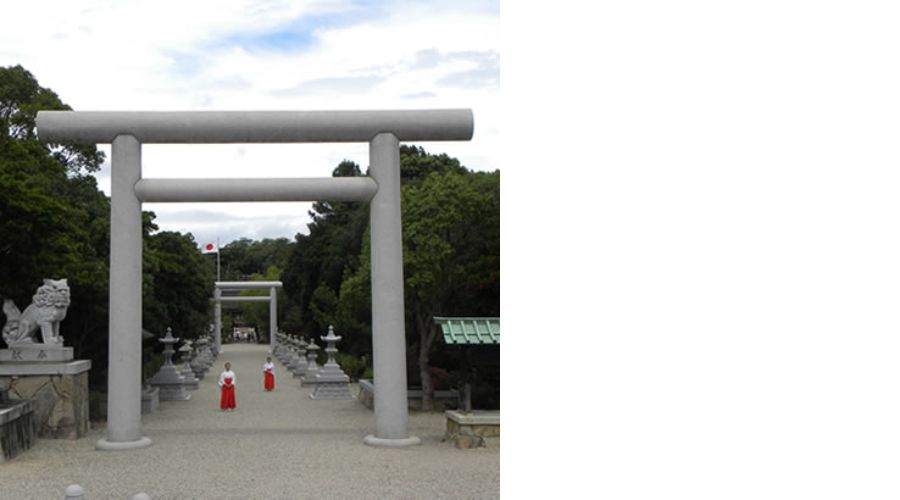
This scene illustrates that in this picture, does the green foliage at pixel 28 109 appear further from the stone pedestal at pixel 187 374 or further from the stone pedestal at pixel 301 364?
the stone pedestal at pixel 301 364

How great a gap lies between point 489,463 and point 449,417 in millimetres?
2309

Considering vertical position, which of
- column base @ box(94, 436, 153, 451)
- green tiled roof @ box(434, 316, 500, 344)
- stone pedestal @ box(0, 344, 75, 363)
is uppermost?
green tiled roof @ box(434, 316, 500, 344)

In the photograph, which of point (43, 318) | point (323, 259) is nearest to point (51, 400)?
point (43, 318)

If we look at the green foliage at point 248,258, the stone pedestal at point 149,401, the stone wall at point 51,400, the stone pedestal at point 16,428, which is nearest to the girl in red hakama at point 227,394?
the stone pedestal at point 149,401

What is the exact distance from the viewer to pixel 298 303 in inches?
1822

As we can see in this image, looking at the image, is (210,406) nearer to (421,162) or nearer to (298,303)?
(421,162)

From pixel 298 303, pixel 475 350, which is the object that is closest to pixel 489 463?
pixel 475 350

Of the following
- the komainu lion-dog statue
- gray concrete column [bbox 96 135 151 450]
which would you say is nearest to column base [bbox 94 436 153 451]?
gray concrete column [bbox 96 135 151 450]

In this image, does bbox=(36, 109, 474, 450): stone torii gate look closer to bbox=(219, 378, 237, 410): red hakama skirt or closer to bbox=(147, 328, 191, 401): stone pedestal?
bbox=(219, 378, 237, 410): red hakama skirt

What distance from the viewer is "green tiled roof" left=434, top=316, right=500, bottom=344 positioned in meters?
15.2

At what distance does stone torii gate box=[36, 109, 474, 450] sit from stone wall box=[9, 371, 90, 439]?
140 cm

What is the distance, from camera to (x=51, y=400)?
14898 millimetres

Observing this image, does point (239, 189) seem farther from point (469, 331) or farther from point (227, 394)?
point (227, 394)

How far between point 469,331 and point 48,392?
7.05 metres
